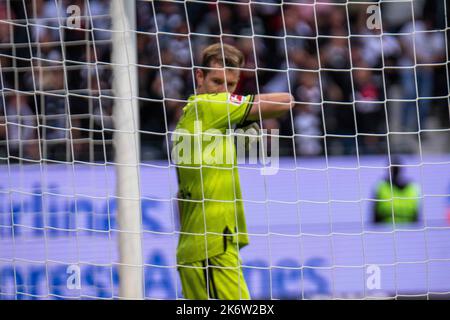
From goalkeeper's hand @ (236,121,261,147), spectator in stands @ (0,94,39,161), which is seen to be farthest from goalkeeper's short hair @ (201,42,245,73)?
spectator in stands @ (0,94,39,161)

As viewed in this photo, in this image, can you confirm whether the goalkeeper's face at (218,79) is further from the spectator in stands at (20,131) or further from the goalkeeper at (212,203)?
the spectator in stands at (20,131)

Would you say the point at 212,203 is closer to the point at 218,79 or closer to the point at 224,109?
the point at 224,109

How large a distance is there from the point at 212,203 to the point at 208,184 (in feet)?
0.26

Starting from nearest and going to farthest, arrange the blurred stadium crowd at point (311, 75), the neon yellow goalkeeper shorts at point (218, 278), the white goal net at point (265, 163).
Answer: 1. the neon yellow goalkeeper shorts at point (218, 278)
2. the white goal net at point (265, 163)
3. the blurred stadium crowd at point (311, 75)

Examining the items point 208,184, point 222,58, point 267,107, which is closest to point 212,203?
point 208,184

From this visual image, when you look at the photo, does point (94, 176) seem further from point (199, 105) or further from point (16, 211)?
point (199, 105)

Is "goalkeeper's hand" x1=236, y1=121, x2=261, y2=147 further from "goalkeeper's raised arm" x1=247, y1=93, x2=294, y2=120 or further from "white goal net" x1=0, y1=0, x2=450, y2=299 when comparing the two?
"white goal net" x1=0, y1=0, x2=450, y2=299

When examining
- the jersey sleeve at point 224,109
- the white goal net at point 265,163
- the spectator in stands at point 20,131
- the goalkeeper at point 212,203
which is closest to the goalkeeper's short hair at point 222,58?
the goalkeeper at point 212,203

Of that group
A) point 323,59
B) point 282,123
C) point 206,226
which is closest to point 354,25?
point 323,59

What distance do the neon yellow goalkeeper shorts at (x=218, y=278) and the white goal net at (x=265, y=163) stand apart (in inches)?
20.5

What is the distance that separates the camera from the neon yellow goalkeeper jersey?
11.5 feet

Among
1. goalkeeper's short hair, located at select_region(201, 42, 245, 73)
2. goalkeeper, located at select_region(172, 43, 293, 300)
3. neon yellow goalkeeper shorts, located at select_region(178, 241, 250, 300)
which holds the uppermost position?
goalkeeper's short hair, located at select_region(201, 42, 245, 73)

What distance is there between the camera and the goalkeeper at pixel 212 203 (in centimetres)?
351

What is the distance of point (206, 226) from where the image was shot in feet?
11.6
